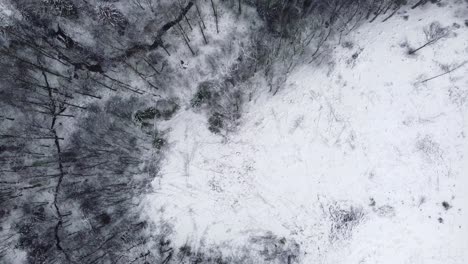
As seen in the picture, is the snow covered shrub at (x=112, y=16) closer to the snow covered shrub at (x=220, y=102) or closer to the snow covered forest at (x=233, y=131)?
the snow covered forest at (x=233, y=131)

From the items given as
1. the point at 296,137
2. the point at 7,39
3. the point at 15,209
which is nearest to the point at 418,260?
the point at 296,137

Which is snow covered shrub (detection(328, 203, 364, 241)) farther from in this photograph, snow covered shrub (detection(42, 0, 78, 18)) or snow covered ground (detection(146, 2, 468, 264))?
snow covered shrub (detection(42, 0, 78, 18))

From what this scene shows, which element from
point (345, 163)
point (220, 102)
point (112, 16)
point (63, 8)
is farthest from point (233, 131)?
point (63, 8)

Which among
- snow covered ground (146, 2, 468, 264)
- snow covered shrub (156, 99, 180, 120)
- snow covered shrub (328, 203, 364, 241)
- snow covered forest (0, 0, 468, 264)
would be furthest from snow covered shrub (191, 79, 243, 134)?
snow covered shrub (328, 203, 364, 241)

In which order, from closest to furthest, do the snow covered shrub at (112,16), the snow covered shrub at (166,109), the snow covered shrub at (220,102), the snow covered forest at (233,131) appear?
the snow covered forest at (233,131)
the snow covered shrub at (112,16)
the snow covered shrub at (220,102)
the snow covered shrub at (166,109)

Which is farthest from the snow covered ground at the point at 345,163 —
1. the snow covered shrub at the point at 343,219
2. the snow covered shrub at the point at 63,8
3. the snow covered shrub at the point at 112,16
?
the snow covered shrub at the point at 63,8

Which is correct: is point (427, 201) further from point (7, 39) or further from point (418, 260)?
point (7, 39)
